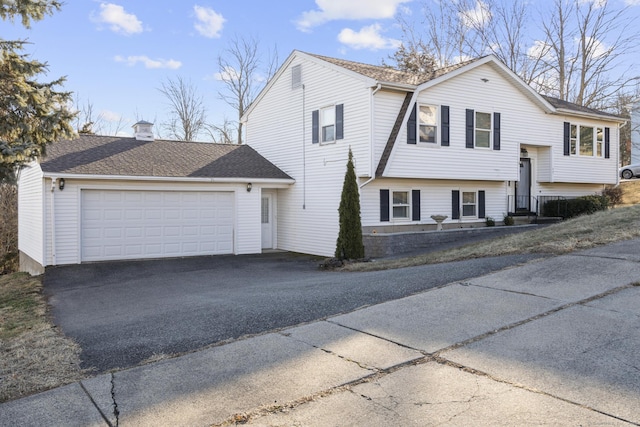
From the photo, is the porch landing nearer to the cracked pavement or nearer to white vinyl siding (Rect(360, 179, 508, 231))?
white vinyl siding (Rect(360, 179, 508, 231))

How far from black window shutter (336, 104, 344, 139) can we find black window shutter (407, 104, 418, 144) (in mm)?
2116

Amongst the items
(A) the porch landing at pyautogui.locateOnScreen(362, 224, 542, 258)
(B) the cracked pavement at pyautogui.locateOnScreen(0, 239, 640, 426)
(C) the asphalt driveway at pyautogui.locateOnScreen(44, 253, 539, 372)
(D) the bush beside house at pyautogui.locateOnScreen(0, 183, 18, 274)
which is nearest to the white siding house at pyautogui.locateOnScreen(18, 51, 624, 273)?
(A) the porch landing at pyautogui.locateOnScreen(362, 224, 542, 258)

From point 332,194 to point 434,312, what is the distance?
10208mm

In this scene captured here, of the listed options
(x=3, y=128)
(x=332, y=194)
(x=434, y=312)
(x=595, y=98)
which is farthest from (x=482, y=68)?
(x=595, y=98)

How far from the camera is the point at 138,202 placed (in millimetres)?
15297

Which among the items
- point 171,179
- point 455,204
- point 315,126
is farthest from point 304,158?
point 455,204

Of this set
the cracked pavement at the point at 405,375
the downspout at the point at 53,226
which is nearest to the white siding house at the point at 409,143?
the downspout at the point at 53,226

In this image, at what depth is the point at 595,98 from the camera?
31.4 meters

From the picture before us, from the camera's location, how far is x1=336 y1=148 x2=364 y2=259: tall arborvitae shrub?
14.0 meters

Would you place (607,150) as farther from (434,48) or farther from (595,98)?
(434,48)

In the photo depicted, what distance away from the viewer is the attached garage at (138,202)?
14.0 metres

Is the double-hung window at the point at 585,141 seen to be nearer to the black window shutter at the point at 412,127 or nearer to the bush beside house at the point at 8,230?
the black window shutter at the point at 412,127

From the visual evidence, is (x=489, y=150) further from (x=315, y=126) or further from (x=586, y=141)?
(x=586, y=141)

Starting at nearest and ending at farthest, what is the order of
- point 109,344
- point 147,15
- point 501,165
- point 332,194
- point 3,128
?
point 109,344
point 3,128
point 332,194
point 501,165
point 147,15
